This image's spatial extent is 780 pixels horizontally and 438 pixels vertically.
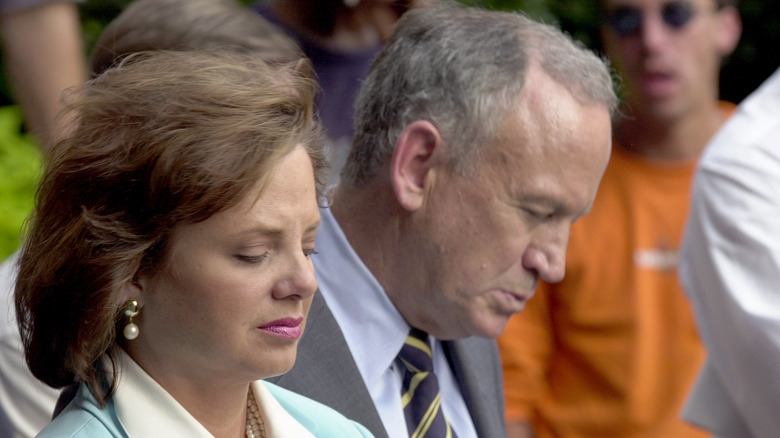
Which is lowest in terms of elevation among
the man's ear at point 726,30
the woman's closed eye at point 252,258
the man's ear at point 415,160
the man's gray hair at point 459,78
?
the man's ear at point 726,30

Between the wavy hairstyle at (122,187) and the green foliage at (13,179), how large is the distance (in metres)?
1.75

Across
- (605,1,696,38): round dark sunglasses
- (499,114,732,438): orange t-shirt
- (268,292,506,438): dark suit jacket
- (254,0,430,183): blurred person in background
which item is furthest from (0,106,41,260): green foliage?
(605,1,696,38): round dark sunglasses

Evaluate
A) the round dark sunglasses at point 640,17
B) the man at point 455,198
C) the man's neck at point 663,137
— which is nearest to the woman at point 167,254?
the man at point 455,198

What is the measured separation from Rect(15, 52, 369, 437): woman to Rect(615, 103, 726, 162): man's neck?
7.55 feet

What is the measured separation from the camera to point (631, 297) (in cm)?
342

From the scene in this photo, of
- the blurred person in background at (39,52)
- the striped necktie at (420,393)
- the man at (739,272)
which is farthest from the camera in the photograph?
the blurred person in background at (39,52)

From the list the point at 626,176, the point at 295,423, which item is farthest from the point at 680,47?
the point at 295,423

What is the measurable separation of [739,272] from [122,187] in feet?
5.59

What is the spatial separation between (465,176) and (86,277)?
0.93 metres

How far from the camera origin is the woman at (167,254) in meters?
1.45

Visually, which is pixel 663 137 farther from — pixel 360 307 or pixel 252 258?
pixel 252 258

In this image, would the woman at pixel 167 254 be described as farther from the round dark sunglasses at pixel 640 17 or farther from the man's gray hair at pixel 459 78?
the round dark sunglasses at pixel 640 17

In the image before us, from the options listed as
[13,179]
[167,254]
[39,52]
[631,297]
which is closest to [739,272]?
[631,297]

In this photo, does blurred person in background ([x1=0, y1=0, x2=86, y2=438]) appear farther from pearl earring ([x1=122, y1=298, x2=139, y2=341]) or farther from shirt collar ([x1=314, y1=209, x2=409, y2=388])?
pearl earring ([x1=122, y1=298, x2=139, y2=341])
